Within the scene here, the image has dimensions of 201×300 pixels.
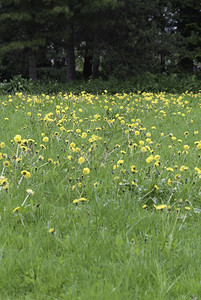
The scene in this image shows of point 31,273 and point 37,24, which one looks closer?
point 31,273

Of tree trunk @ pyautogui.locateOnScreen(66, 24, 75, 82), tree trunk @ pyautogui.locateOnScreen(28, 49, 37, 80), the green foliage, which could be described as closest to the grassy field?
the green foliage

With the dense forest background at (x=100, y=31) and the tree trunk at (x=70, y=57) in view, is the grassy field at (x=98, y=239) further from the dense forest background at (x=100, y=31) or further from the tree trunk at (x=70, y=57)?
the tree trunk at (x=70, y=57)

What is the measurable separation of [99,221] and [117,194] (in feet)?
1.18

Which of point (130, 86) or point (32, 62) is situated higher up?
point (32, 62)

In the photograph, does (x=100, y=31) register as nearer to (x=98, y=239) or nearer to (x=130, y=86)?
(x=130, y=86)

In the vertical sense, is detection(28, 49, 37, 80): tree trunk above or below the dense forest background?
below

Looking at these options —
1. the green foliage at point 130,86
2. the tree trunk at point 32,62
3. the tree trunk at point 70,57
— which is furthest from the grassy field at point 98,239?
the tree trunk at point 32,62

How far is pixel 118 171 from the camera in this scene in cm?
335

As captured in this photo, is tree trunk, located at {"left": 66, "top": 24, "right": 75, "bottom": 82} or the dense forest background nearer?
the dense forest background

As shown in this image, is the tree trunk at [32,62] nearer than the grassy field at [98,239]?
No

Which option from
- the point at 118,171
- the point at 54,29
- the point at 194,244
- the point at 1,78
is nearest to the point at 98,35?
the point at 54,29

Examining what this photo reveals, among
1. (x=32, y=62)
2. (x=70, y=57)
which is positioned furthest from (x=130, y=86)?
(x=32, y=62)

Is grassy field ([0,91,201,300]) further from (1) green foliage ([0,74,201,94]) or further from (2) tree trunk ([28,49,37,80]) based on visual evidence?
(2) tree trunk ([28,49,37,80])

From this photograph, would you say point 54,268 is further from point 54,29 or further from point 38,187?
point 54,29
